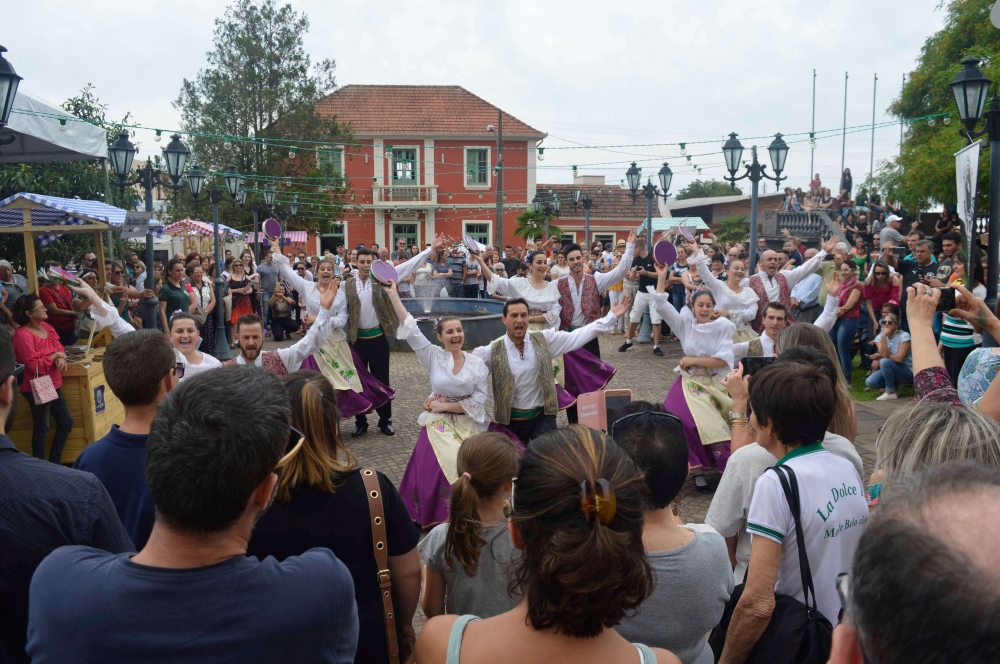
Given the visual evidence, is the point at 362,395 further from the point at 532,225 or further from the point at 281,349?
the point at 532,225

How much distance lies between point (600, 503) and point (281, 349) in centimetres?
485

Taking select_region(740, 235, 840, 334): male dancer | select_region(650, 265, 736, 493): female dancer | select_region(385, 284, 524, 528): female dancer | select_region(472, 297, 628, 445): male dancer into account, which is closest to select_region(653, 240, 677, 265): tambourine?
select_region(650, 265, 736, 493): female dancer

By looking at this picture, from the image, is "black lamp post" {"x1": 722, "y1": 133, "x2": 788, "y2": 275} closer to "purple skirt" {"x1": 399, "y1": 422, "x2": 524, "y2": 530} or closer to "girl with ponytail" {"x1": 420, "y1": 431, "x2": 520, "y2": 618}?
"purple skirt" {"x1": 399, "y1": 422, "x2": 524, "y2": 530}

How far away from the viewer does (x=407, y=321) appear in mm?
5602

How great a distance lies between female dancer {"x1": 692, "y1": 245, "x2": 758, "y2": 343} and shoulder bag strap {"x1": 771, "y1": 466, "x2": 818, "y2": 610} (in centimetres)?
489

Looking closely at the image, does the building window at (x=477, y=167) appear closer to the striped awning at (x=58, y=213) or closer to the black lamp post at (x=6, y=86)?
the striped awning at (x=58, y=213)

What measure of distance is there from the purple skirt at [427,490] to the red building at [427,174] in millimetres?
Result: 29954

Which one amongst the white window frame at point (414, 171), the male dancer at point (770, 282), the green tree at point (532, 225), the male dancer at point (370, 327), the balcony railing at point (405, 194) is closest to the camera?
the male dancer at point (370, 327)

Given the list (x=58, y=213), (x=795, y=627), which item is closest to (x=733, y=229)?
(x=58, y=213)

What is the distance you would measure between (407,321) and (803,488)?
374 cm

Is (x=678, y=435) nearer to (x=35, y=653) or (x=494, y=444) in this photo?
(x=494, y=444)

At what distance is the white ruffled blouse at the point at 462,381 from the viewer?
504cm

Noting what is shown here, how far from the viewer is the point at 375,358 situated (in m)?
7.62

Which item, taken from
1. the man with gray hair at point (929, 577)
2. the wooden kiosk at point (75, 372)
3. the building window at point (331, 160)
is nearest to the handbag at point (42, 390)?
the wooden kiosk at point (75, 372)
